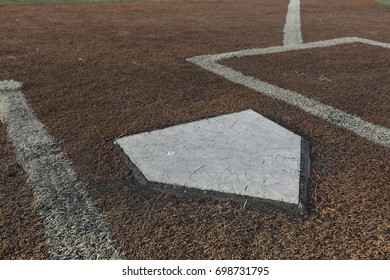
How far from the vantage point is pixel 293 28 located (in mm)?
7309

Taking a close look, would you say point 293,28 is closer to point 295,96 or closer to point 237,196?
point 295,96

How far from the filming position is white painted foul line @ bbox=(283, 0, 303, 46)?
19.8 feet

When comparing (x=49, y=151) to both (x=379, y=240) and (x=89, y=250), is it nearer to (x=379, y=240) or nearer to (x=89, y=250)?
(x=89, y=250)

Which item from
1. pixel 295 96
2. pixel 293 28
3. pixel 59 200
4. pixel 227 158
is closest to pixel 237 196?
pixel 227 158

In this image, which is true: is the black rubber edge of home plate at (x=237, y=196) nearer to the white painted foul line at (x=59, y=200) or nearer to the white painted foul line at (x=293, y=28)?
the white painted foul line at (x=59, y=200)

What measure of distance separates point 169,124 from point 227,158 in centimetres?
70

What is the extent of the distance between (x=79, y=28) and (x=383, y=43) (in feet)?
18.1

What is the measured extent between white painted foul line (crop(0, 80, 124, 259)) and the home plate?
405 mm

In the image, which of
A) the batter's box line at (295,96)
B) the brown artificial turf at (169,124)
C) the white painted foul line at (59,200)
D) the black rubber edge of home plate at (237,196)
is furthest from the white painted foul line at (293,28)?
the white painted foul line at (59,200)

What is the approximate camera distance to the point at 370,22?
8133mm

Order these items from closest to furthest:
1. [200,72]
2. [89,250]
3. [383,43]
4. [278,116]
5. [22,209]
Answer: [89,250], [22,209], [278,116], [200,72], [383,43]

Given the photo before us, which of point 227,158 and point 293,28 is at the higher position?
point 293,28

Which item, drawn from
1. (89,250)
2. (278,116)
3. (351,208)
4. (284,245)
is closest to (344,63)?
(278,116)

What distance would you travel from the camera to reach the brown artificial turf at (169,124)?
170cm
